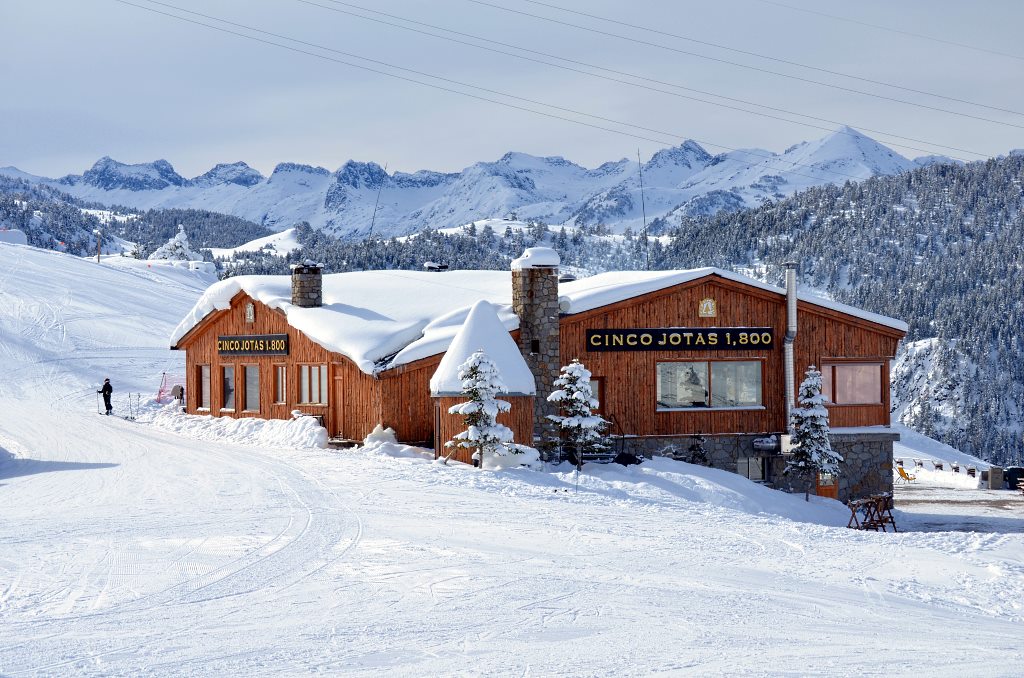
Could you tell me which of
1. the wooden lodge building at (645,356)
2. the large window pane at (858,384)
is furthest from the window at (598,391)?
the large window pane at (858,384)

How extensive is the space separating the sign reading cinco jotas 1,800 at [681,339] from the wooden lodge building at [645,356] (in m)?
0.03

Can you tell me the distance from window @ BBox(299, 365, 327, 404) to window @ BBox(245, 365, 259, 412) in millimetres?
2734

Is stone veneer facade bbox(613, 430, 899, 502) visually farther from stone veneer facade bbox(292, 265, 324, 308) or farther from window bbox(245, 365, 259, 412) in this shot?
window bbox(245, 365, 259, 412)

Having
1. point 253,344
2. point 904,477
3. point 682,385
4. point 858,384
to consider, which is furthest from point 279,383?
point 904,477

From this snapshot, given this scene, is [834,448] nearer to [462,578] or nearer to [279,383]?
[279,383]

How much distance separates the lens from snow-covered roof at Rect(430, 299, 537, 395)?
23000mm

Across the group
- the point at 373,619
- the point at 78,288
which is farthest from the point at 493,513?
the point at 78,288

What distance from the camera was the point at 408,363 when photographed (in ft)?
85.3

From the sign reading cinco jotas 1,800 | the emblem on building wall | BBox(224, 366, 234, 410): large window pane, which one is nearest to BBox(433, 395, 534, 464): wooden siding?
the sign reading cinco jotas 1,800

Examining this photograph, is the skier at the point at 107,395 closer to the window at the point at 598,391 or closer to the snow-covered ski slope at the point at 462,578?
the snow-covered ski slope at the point at 462,578

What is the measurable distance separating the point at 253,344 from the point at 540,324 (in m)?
10.5

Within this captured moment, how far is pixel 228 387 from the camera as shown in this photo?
3400 cm

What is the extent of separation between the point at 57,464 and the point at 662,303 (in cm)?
1503

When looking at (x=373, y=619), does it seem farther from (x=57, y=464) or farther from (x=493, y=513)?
(x=57, y=464)
